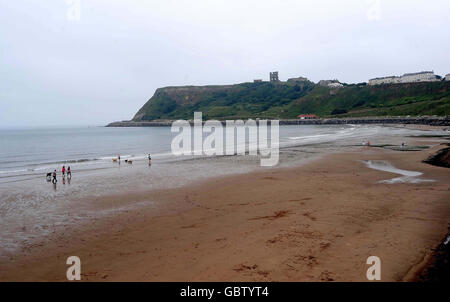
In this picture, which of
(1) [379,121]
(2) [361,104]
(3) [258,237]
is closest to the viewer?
(3) [258,237]

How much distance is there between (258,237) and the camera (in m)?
10.9

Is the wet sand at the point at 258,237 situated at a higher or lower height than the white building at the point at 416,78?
lower

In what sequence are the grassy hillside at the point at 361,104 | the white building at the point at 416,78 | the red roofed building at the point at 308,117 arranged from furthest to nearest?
the white building at the point at 416,78 → the red roofed building at the point at 308,117 → the grassy hillside at the point at 361,104

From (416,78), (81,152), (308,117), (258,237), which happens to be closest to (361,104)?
(308,117)

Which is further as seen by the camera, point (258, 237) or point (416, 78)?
point (416, 78)

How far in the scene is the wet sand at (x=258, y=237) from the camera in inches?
333

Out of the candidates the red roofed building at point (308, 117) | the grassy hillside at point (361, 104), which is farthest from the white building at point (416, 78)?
the red roofed building at point (308, 117)

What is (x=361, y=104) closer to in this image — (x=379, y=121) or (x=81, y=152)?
(x=379, y=121)

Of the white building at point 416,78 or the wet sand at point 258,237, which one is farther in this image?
the white building at point 416,78

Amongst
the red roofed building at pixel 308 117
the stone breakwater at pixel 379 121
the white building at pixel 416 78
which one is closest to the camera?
the stone breakwater at pixel 379 121

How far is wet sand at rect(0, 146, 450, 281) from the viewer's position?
333 inches

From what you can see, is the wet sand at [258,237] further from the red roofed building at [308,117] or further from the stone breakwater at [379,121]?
the red roofed building at [308,117]
